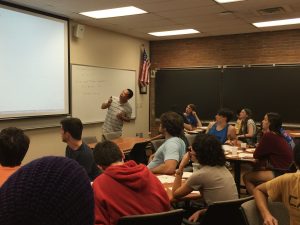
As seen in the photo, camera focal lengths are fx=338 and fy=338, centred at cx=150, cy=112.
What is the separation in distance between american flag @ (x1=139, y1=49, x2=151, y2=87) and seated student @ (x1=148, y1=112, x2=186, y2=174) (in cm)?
500

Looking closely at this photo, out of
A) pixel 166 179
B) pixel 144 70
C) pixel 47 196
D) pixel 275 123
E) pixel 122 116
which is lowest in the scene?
pixel 166 179

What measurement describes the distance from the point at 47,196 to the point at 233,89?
7.89 metres

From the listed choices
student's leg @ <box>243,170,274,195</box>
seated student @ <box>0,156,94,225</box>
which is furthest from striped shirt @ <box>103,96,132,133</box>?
seated student @ <box>0,156,94,225</box>

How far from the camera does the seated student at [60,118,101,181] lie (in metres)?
3.14

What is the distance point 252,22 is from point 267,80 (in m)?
1.61

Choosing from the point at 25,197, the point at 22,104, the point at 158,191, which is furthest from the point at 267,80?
the point at 25,197

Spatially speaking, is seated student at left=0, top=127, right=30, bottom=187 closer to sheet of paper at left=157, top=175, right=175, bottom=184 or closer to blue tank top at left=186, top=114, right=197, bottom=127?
sheet of paper at left=157, top=175, right=175, bottom=184

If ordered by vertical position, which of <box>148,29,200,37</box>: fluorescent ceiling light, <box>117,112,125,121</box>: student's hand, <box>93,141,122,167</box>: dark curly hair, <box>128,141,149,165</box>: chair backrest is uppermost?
<box>148,29,200,37</box>: fluorescent ceiling light

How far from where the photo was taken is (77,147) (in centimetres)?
321

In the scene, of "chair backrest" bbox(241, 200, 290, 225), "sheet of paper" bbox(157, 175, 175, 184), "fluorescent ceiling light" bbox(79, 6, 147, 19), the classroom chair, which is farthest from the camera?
"fluorescent ceiling light" bbox(79, 6, 147, 19)

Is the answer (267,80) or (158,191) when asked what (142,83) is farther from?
(158,191)

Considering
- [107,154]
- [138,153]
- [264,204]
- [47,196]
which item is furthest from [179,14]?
[47,196]

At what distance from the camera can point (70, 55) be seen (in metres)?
6.29

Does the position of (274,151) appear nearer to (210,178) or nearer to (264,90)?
(210,178)
